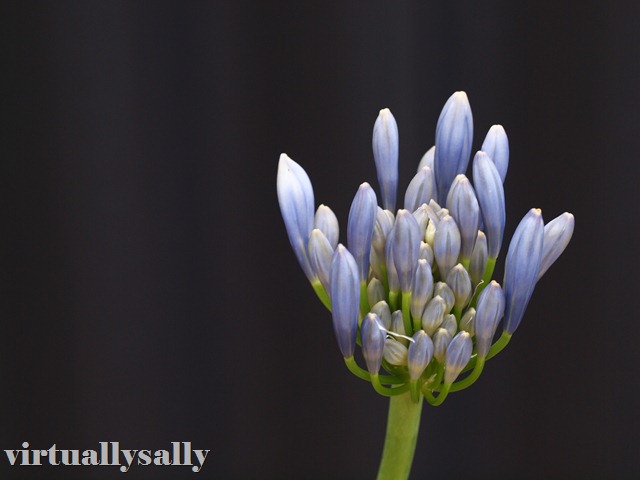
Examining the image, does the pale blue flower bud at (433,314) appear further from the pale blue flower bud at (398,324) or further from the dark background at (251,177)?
the dark background at (251,177)

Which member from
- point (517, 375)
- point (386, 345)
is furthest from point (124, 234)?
point (386, 345)

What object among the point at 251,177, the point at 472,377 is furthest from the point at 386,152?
the point at 251,177

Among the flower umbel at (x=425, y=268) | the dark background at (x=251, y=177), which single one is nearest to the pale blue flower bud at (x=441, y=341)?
the flower umbel at (x=425, y=268)

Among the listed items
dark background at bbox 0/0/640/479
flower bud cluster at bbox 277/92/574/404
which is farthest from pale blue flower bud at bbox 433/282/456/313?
dark background at bbox 0/0/640/479

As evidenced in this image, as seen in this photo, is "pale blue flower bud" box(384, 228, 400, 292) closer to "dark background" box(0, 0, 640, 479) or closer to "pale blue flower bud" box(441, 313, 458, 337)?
"pale blue flower bud" box(441, 313, 458, 337)

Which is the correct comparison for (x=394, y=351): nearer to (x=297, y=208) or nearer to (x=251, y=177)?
(x=297, y=208)
